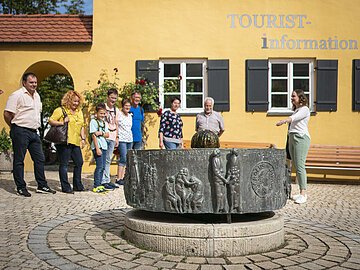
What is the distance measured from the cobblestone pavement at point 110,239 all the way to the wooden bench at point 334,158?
3001 mm

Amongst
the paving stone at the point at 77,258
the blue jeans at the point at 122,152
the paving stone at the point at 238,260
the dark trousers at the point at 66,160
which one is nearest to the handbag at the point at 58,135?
the dark trousers at the point at 66,160

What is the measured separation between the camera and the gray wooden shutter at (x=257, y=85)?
36.0ft

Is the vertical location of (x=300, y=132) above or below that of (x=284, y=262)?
above

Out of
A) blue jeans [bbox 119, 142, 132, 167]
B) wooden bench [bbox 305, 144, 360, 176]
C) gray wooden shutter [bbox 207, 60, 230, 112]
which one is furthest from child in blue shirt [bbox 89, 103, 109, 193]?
wooden bench [bbox 305, 144, 360, 176]

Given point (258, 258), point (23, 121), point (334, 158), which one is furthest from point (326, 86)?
point (258, 258)

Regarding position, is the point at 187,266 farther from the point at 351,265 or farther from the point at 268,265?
the point at 351,265

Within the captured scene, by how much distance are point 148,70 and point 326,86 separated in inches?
175

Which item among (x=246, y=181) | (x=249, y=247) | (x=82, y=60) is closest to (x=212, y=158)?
(x=246, y=181)

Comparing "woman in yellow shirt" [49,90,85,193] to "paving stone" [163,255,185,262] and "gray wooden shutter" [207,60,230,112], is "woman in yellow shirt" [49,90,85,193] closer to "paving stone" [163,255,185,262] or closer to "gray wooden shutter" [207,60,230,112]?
"gray wooden shutter" [207,60,230,112]

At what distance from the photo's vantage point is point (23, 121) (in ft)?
23.8

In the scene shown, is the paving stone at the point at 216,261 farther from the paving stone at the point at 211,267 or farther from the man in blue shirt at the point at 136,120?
the man in blue shirt at the point at 136,120

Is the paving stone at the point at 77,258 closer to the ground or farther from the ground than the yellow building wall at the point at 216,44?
closer to the ground

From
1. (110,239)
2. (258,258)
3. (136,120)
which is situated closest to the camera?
(258,258)

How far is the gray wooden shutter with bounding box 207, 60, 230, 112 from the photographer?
36.0 ft
